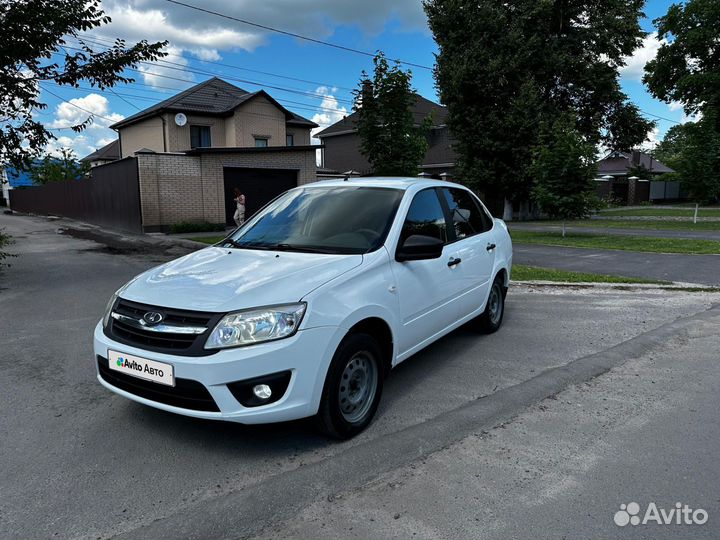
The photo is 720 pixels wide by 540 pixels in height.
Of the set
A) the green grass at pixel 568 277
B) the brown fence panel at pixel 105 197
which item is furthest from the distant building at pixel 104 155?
the green grass at pixel 568 277

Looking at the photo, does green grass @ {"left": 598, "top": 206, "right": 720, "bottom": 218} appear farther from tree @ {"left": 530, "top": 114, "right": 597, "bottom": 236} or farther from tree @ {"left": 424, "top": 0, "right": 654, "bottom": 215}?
tree @ {"left": 530, "top": 114, "right": 597, "bottom": 236}

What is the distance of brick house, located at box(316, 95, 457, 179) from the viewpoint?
1534 inches

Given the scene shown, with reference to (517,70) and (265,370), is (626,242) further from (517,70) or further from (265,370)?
(265,370)

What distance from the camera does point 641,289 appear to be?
340 inches

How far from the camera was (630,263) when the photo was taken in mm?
11188

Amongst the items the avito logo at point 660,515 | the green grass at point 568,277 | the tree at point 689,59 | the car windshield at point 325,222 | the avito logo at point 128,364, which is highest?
the tree at point 689,59

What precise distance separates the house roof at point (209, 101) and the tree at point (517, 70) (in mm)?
10551

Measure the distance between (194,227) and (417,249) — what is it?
55.1 ft

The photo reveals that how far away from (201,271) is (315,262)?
812 millimetres

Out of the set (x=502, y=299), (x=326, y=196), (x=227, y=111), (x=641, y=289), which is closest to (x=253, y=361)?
(x=326, y=196)

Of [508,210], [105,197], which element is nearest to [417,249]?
[105,197]

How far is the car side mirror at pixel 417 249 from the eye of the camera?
3.79m

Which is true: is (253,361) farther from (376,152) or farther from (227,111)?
(227,111)

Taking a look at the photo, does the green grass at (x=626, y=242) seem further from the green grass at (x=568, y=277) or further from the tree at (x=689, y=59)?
the tree at (x=689, y=59)
